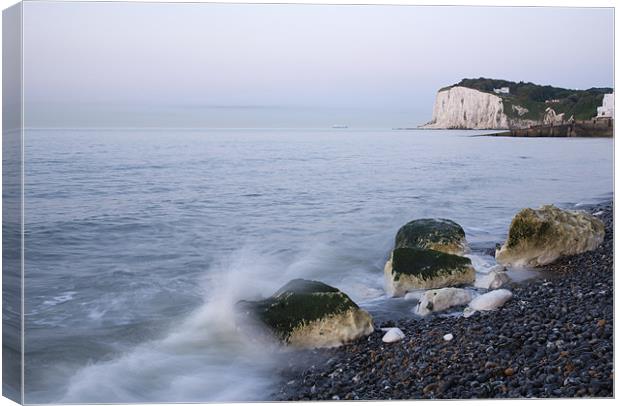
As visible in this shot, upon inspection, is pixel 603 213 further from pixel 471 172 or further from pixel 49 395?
pixel 49 395

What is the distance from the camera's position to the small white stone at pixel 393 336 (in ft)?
17.7

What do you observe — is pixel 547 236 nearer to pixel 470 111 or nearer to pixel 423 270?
pixel 423 270

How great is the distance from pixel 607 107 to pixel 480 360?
2.19m

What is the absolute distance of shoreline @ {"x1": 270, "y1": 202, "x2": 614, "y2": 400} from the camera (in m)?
4.98

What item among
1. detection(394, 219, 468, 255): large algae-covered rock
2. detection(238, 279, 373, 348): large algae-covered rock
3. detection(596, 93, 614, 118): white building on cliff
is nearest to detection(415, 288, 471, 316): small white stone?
detection(394, 219, 468, 255): large algae-covered rock

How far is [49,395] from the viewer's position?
5.02m

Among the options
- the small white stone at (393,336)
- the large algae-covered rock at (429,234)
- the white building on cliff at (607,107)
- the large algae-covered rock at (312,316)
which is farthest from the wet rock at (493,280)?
the white building on cliff at (607,107)

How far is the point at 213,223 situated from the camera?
5523mm

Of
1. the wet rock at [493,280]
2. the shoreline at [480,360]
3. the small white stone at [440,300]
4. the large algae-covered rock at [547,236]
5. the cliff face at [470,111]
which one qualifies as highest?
the cliff face at [470,111]

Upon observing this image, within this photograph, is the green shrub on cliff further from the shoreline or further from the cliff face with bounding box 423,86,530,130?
the shoreline

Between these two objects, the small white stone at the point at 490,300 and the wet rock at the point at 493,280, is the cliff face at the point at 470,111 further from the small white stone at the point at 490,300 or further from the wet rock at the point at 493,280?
the small white stone at the point at 490,300

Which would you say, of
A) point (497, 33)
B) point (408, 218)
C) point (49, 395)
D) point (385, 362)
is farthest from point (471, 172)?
point (49, 395)

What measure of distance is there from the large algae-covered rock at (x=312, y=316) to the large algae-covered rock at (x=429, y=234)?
697 millimetres

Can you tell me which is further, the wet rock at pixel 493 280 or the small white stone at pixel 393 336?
A: the wet rock at pixel 493 280
